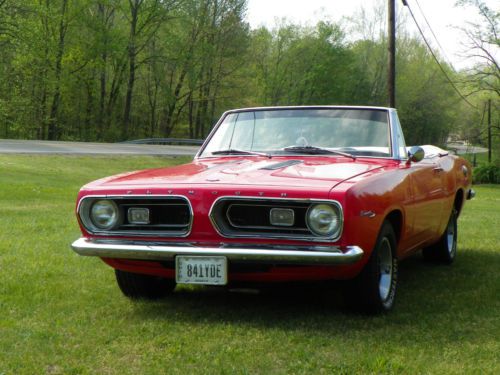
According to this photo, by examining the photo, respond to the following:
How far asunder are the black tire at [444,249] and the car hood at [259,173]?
1.95 m

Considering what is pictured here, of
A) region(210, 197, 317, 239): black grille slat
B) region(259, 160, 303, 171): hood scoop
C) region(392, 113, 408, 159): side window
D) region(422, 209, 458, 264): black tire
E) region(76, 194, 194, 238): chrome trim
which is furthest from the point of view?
region(422, 209, 458, 264): black tire

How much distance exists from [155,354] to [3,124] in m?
43.6

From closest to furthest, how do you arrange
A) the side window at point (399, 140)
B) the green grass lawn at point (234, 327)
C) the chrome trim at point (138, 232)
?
the green grass lawn at point (234, 327)
the chrome trim at point (138, 232)
the side window at point (399, 140)

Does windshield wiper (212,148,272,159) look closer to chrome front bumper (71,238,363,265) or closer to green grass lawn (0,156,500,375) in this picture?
green grass lawn (0,156,500,375)

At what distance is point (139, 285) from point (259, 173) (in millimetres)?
1245

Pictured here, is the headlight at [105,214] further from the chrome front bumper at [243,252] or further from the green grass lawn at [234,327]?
the green grass lawn at [234,327]

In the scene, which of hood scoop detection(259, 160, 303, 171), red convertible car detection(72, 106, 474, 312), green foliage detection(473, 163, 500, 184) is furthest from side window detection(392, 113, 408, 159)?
green foliage detection(473, 163, 500, 184)

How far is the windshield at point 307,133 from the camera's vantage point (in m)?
5.30

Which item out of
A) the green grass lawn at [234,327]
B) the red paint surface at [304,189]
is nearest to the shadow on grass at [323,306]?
the green grass lawn at [234,327]

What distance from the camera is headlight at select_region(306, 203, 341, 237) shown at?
3.87 metres

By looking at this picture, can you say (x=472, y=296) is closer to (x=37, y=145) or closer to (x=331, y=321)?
(x=331, y=321)

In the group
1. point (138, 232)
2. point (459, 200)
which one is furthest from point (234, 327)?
point (459, 200)

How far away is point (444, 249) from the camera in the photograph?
659cm

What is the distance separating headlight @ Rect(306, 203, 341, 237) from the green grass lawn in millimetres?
605
